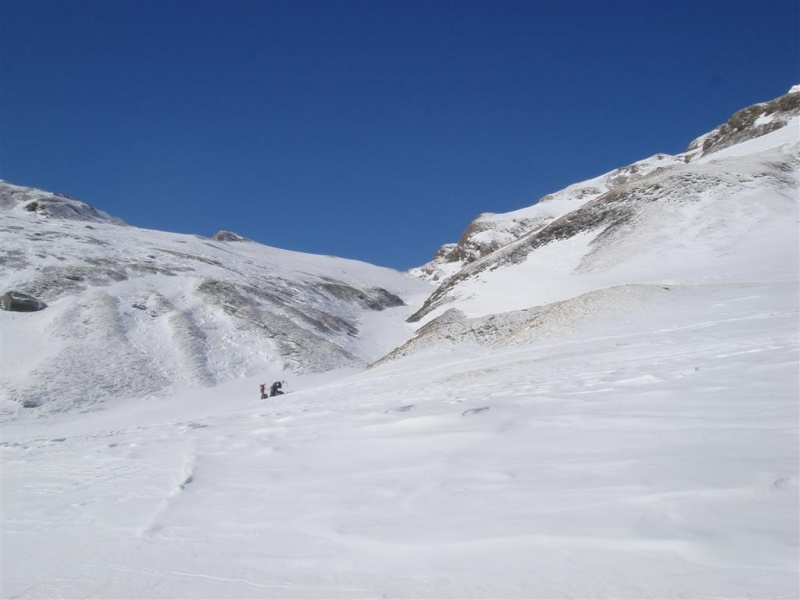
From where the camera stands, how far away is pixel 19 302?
37219 millimetres

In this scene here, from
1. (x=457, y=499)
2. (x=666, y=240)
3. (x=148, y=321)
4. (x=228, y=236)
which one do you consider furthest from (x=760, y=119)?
(x=228, y=236)

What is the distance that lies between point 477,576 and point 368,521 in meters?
1.53

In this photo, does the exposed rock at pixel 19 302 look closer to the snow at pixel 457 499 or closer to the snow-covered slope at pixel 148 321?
the snow-covered slope at pixel 148 321

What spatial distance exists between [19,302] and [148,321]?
7.99m

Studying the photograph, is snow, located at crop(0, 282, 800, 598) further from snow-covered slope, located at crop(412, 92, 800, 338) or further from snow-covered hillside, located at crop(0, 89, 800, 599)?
snow-covered slope, located at crop(412, 92, 800, 338)

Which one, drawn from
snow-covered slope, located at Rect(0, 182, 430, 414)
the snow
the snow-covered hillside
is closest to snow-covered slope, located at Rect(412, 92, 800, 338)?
the snow-covered hillside

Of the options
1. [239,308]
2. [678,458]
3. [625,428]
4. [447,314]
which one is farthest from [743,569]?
[239,308]

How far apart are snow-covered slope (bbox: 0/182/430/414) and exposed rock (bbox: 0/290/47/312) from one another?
74 centimetres

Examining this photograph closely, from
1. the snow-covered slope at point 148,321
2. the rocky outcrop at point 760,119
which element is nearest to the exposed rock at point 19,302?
the snow-covered slope at point 148,321

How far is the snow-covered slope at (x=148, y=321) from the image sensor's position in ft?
101

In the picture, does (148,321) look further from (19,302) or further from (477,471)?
(477,471)

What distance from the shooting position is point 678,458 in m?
5.80

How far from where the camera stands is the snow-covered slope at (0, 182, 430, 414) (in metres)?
30.9

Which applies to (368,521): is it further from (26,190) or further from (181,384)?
(26,190)
